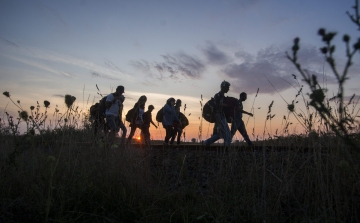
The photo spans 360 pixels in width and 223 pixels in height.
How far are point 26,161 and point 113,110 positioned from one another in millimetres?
4232

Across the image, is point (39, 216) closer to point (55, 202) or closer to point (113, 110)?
point (55, 202)

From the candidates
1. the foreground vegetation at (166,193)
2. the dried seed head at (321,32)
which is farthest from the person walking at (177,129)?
the dried seed head at (321,32)

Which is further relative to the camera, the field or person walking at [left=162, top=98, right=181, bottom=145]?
person walking at [left=162, top=98, right=181, bottom=145]

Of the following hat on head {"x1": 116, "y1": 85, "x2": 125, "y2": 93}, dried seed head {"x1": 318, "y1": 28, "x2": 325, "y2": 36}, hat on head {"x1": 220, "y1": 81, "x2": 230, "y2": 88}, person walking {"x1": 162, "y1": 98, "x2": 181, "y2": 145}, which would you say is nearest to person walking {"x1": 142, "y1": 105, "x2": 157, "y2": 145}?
person walking {"x1": 162, "y1": 98, "x2": 181, "y2": 145}

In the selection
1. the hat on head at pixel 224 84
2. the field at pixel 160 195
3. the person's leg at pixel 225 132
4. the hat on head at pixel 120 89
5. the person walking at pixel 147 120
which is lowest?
the field at pixel 160 195

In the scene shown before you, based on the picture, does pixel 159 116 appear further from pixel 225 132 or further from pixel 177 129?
pixel 225 132

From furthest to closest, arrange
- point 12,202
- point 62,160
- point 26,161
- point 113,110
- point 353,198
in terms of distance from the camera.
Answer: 1. point 113,110
2. point 26,161
3. point 62,160
4. point 12,202
5. point 353,198

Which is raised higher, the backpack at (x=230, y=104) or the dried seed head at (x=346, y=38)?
the backpack at (x=230, y=104)

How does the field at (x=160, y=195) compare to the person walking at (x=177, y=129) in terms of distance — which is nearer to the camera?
the field at (x=160, y=195)

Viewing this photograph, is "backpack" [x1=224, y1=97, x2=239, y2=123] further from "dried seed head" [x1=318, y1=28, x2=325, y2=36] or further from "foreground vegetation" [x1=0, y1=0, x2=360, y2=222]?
"dried seed head" [x1=318, y1=28, x2=325, y2=36]

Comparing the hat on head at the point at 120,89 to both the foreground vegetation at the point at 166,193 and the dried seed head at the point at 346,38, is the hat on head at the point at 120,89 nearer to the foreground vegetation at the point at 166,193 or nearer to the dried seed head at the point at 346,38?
the foreground vegetation at the point at 166,193

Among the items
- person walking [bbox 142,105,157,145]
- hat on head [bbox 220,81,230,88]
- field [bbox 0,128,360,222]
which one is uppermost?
hat on head [bbox 220,81,230,88]

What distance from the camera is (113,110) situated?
855cm

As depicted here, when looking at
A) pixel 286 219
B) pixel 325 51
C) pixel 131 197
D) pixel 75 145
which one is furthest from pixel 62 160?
pixel 325 51
